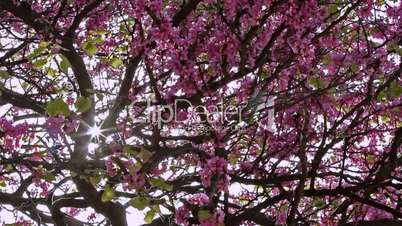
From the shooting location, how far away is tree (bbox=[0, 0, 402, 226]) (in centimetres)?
423

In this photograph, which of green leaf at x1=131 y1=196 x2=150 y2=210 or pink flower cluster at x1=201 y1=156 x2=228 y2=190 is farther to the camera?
pink flower cluster at x1=201 y1=156 x2=228 y2=190

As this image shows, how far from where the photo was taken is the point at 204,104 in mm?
5051

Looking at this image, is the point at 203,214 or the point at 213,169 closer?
the point at 203,214

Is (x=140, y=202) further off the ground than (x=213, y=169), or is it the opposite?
(x=213, y=169)

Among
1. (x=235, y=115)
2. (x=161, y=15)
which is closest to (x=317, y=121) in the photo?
(x=235, y=115)

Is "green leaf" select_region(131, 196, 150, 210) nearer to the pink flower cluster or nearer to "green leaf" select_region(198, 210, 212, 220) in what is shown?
"green leaf" select_region(198, 210, 212, 220)

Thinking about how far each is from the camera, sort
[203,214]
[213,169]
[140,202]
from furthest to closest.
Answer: [213,169] < [203,214] < [140,202]

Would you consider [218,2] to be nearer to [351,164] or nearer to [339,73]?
[339,73]

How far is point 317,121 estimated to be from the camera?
6.15 meters

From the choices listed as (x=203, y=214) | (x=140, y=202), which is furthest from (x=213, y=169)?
(x=140, y=202)

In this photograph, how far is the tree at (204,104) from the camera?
423cm

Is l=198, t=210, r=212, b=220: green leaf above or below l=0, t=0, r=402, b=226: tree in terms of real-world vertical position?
below

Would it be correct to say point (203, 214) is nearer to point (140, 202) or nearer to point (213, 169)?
point (213, 169)

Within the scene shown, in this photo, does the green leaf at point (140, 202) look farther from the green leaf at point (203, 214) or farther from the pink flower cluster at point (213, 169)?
the pink flower cluster at point (213, 169)
